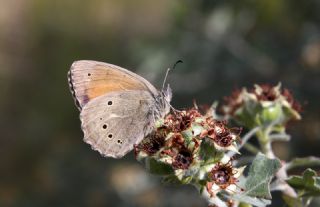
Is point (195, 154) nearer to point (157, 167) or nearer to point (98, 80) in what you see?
point (157, 167)

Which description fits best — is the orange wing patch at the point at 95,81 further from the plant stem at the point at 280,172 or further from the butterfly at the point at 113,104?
the plant stem at the point at 280,172

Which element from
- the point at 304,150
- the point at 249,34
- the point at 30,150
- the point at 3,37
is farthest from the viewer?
the point at 3,37

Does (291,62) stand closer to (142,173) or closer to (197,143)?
(142,173)


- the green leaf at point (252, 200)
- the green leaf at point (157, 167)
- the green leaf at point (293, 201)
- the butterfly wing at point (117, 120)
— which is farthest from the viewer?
the butterfly wing at point (117, 120)

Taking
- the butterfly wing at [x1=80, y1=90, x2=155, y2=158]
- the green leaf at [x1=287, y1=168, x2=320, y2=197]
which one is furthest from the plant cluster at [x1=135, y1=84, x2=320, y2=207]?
the butterfly wing at [x1=80, y1=90, x2=155, y2=158]

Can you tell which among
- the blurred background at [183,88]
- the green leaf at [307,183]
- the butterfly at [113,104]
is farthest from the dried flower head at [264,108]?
the blurred background at [183,88]

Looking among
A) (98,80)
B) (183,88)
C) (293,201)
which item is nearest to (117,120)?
(98,80)

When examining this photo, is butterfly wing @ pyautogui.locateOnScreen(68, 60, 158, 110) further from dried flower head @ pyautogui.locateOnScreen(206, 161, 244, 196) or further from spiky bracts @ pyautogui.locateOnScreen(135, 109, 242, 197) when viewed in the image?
dried flower head @ pyautogui.locateOnScreen(206, 161, 244, 196)

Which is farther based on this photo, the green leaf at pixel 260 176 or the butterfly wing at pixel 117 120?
the butterfly wing at pixel 117 120

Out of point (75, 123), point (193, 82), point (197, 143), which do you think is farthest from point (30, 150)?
point (197, 143)
